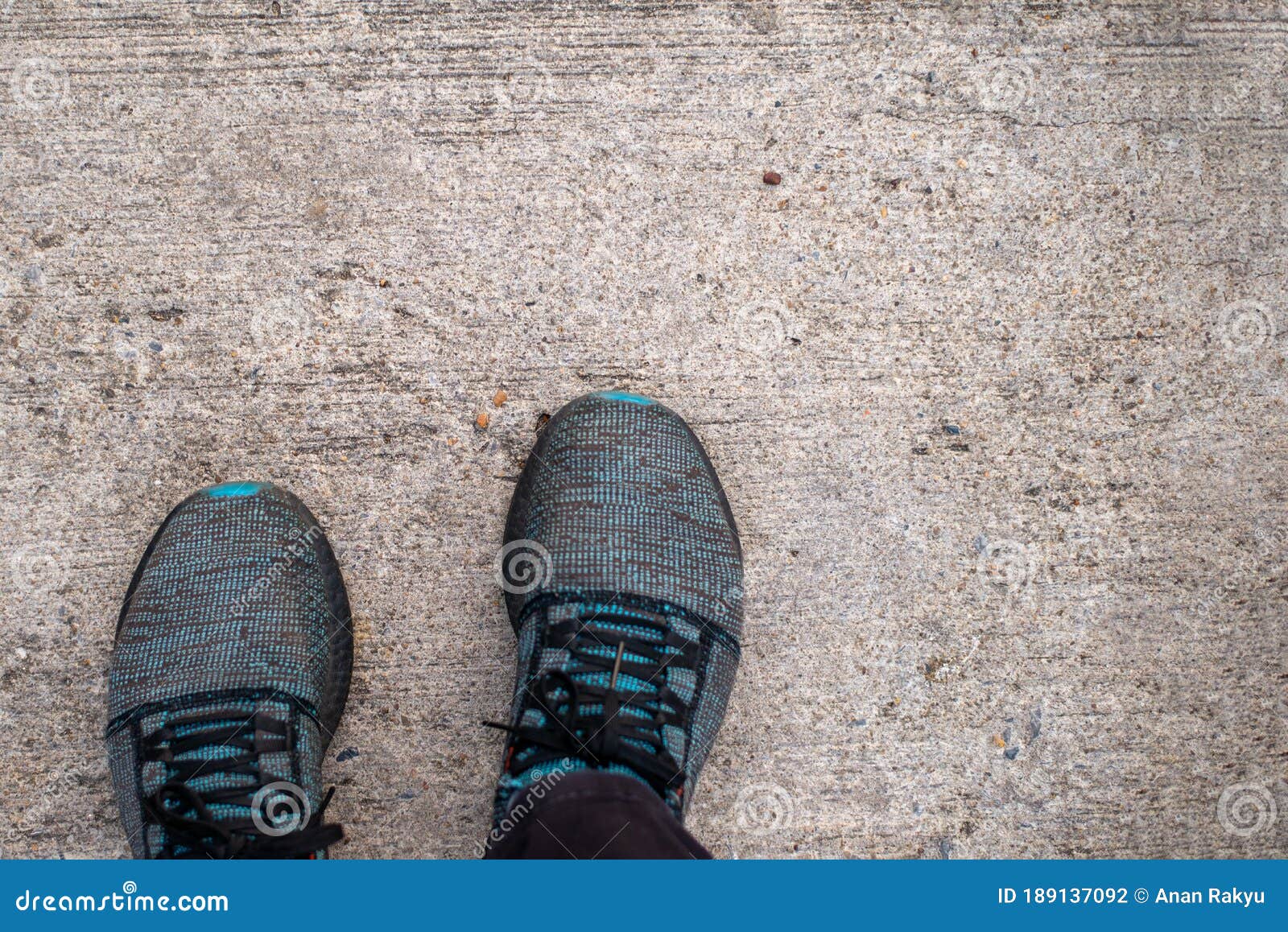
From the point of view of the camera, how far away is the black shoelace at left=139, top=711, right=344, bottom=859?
Answer: 1.79 metres

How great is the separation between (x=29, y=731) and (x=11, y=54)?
1493 mm

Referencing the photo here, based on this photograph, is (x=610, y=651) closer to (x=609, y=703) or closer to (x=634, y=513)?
(x=609, y=703)

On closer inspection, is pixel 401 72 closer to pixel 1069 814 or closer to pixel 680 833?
pixel 680 833

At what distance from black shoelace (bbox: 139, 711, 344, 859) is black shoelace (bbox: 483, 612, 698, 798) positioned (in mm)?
431

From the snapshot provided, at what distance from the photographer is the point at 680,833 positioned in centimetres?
158

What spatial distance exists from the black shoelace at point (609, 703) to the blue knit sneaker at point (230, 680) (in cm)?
41

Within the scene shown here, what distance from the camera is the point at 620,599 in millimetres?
1897

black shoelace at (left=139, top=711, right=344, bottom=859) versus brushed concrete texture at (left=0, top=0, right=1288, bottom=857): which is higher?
brushed concrete texture at (left=0, top=0, right=1288, bottom=857)

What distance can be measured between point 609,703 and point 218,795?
798 millimetres

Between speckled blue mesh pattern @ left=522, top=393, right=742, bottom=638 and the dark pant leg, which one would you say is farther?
speckled blue mesh pattern @ left=522, top=393, right=742, bottom=638

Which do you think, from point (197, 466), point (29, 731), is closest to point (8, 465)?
point (197, 466)

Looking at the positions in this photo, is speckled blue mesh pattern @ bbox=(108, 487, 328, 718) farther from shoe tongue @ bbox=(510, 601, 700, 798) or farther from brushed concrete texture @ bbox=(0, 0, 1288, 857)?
shoe tongue @ bbox=(510, 601, 700, 798)

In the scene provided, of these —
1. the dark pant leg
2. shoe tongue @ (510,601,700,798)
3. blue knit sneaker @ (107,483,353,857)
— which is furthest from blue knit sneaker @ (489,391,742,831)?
blue knit sneaker @ (107,483,353,857)

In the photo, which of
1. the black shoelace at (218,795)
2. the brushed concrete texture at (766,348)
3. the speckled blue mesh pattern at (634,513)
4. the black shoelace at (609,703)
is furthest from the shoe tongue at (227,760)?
the speckled blue mesh pattern at (634,513)
